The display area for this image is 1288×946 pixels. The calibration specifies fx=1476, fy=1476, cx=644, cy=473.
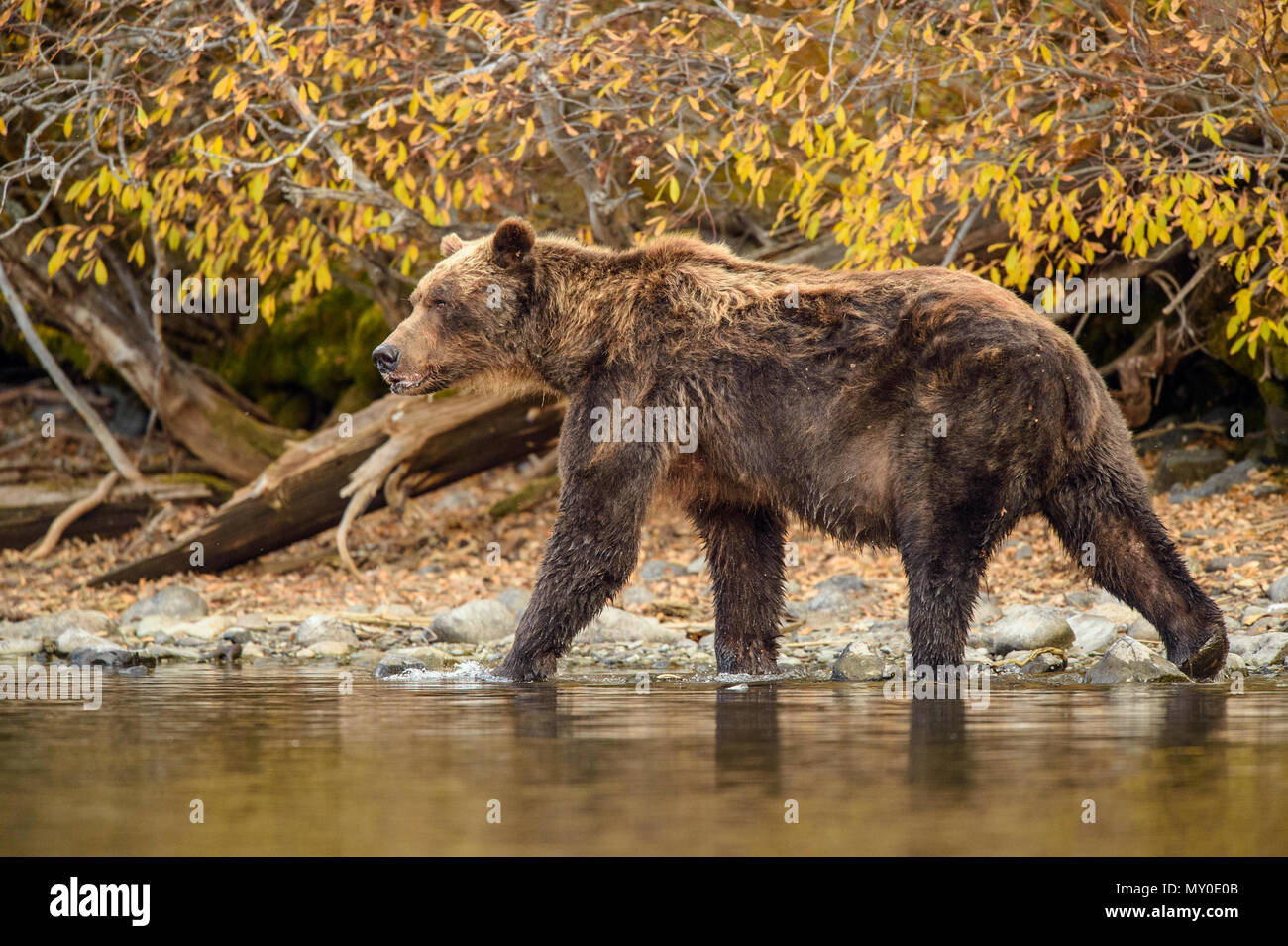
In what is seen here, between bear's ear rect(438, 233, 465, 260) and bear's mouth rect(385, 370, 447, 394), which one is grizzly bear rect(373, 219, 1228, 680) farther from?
bear's ear rect(438, 233, 465, 260)

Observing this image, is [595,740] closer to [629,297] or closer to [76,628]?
[629,297]

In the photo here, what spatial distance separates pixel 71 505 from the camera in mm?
15516

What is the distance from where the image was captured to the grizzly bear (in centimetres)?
742

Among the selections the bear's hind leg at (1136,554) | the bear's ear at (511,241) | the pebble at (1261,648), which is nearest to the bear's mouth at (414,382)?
the bear's ear at (511,241)

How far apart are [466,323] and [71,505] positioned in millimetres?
8492

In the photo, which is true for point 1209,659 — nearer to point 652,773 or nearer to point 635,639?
point 652,773

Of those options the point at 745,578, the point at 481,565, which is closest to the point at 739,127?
the point at 745,578

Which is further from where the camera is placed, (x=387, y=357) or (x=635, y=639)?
(x=635, y=639)

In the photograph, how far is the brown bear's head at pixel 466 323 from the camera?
869cm

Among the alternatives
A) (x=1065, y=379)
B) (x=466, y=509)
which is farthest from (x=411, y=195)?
(x=1065, y=379)

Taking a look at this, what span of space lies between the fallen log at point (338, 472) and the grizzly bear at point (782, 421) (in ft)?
17.3

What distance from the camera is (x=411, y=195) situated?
13.4 metres

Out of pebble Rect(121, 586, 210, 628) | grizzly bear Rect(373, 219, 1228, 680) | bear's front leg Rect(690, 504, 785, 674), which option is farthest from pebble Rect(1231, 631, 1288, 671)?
pebble Rect(121, 586, 210, 628)

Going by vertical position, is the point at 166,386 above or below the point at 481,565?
above
